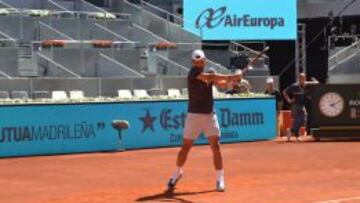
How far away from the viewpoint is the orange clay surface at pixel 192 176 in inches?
474

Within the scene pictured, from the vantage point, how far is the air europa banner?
117 ft

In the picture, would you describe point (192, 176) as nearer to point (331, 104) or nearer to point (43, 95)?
point (331, 104)

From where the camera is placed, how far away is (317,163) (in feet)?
55.0

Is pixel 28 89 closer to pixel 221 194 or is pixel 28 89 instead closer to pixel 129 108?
pixel 129 108

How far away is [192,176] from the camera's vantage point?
14758mm

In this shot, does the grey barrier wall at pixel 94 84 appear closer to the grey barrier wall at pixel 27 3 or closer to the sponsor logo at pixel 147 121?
the sponsor logo at pixel 147 121

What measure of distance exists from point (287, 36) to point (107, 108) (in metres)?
17.1

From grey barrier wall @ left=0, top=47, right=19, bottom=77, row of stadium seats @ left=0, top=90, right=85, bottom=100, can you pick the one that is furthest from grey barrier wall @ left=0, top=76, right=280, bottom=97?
grey barrier wall @ left=0, top=47, right=19, bottom=77

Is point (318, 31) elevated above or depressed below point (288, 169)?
above

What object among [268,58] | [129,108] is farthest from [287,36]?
[129,108]

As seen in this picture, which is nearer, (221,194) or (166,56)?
(221,194)

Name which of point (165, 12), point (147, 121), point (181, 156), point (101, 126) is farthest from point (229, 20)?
point (181, 156)

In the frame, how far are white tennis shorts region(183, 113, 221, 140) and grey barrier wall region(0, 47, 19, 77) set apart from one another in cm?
1532

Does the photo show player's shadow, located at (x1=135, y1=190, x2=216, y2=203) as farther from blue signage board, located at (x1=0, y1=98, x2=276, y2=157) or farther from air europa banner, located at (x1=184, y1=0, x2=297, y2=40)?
air europa banner, located at (x1=184, y1=0, x2=297, y2=40)
